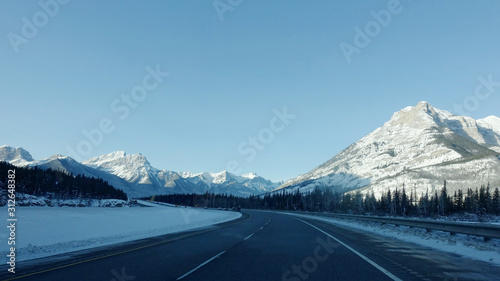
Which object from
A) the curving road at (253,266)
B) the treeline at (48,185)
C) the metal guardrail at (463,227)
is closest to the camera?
the curving road at (253,266)

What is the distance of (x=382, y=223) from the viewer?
2878 cm

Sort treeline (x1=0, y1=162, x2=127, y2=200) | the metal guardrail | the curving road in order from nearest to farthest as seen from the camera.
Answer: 1. the curving road
2. the metal guardrail
3. treeline (x1=0, y1=162, x2=127, y2=200)

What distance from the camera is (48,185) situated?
361 ft

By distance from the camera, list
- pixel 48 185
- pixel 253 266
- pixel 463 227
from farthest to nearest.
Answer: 1. pixel 48 185
2. pixel 463 227
3. pixel 253 266

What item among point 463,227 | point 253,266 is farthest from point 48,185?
point 463,227

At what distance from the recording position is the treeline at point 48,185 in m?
95.0

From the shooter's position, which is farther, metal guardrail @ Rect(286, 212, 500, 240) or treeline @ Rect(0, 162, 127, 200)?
treeline @ Rect(0, 162, 127, 200)

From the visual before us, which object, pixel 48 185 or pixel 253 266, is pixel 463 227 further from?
pixel 48 185

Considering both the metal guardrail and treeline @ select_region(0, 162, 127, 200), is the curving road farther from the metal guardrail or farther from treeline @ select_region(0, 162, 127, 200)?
treeline @ select_region(0, 162, 127, 200)

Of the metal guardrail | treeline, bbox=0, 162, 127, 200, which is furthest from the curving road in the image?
treeline, bbox=0, 162, 127, 200

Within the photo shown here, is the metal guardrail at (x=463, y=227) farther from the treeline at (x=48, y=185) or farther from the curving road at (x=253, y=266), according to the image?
the treeline at (x=48, y=185)

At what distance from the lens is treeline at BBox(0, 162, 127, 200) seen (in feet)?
312

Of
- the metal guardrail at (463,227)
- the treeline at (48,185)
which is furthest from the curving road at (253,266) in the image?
the treeline at (48,185)

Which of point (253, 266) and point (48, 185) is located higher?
point (253, 266)
